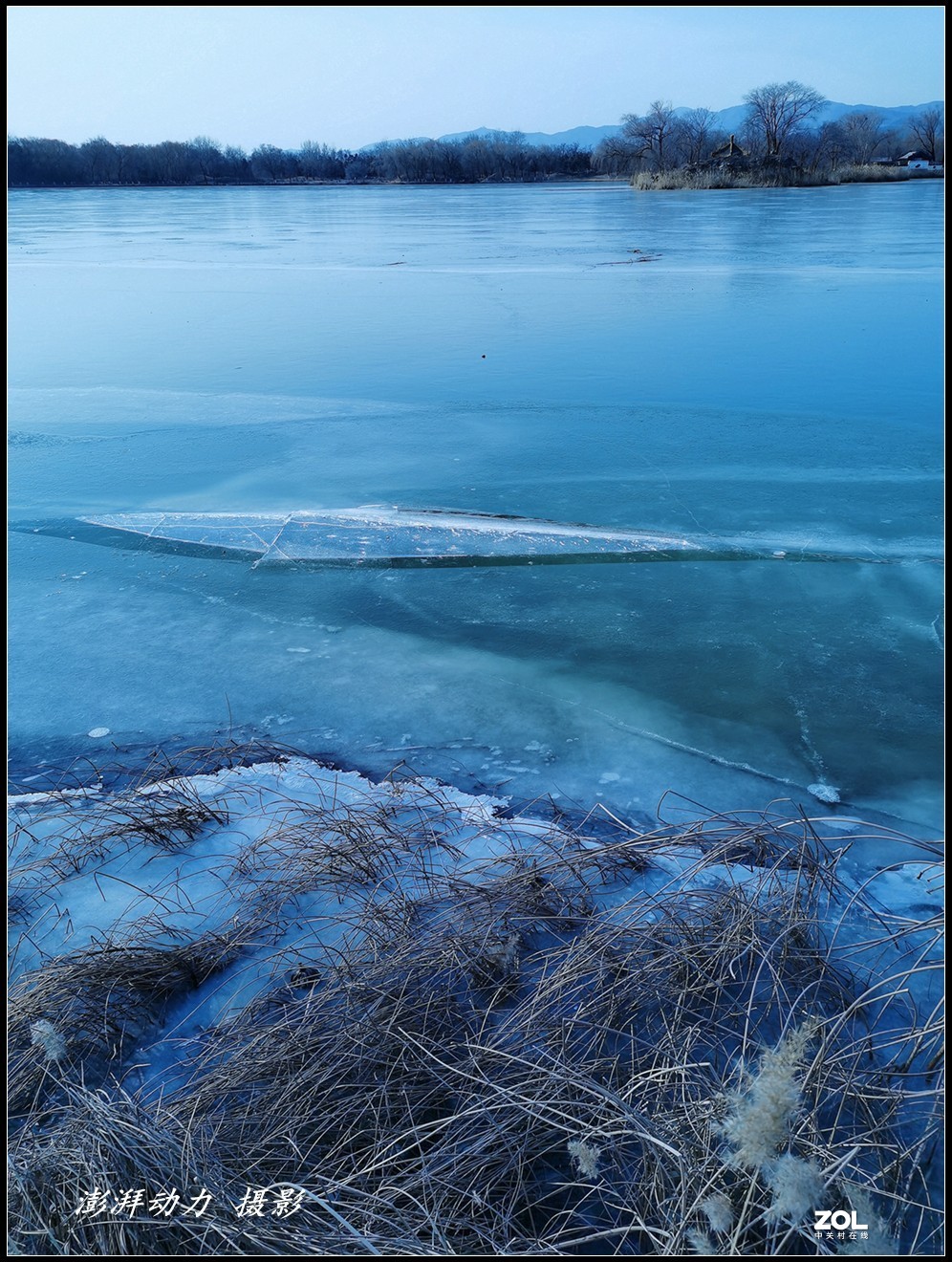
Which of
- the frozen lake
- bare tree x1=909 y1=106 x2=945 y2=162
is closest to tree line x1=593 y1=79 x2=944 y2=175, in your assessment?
bare tree x1=909 y1=106 x2=945 y2=162

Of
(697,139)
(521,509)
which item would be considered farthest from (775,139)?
(521,509)

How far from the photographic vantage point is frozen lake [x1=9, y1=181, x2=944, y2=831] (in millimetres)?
3180

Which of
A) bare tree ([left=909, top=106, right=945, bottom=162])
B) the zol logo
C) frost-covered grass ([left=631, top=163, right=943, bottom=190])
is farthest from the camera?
bare tree ([left=909, top=106, right=945, bottom=162])

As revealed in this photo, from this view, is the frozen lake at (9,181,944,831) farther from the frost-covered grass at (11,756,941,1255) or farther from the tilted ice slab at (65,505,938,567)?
the frost-covered grass at (11,756,941,1255)

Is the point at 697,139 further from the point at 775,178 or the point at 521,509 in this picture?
the point at 521,509

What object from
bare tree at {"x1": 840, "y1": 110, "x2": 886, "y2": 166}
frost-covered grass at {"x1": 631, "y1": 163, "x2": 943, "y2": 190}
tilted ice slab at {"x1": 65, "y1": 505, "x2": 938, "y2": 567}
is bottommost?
tilted ice slab at {"x1": 65, "y1": 505, "x2": 938, "y2": 567}

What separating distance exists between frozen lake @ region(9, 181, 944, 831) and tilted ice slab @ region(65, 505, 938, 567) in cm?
10

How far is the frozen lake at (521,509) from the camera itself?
318 centimetres

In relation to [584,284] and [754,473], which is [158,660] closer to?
[754,473]

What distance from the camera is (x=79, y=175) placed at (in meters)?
46.5

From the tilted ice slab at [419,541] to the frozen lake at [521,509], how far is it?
103 millimetres

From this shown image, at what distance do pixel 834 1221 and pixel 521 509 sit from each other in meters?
3.80

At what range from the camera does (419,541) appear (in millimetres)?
4559

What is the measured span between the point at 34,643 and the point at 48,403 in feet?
14.0
